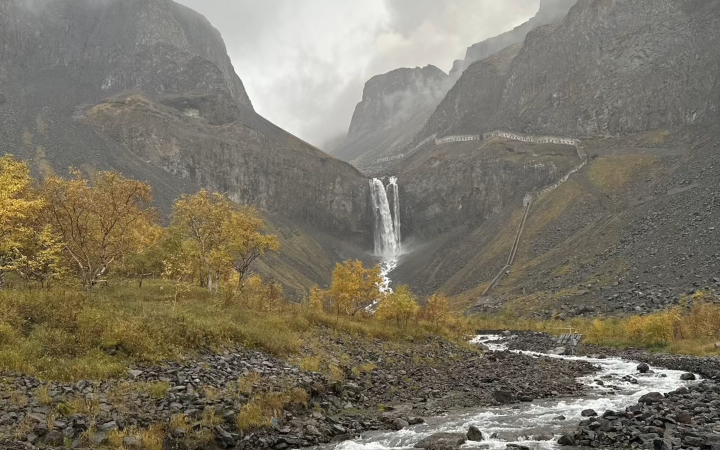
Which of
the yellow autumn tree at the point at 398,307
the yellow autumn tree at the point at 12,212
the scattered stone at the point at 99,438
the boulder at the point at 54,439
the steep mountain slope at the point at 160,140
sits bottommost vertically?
the scattered stone at the point at 99,438

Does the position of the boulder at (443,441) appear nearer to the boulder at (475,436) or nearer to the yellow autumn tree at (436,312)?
the boulder at (475,436)

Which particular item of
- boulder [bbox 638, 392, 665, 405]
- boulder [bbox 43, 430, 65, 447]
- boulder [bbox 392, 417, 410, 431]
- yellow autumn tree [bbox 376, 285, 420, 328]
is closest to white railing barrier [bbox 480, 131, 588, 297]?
yellow autumn tree [bbox 376, 285, 420, 328]

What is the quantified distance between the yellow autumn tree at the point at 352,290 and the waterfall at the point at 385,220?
118 metres

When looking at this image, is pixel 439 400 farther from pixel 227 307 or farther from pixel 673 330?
pixel 673 330

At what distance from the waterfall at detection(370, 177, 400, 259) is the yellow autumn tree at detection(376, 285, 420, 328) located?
123 meters

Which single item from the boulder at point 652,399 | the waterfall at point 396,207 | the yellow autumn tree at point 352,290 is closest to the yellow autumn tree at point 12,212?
the yellow autumn tree at point 352,290

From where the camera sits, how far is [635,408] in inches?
755

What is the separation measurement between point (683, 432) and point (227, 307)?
2478cm

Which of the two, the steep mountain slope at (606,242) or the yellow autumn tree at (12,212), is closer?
the yellow autumn tree at (12,212)

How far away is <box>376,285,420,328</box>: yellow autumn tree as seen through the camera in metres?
45.7

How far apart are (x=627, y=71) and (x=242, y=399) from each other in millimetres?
184131

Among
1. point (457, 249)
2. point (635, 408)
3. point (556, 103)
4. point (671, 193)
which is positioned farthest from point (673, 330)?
point (556, 103)

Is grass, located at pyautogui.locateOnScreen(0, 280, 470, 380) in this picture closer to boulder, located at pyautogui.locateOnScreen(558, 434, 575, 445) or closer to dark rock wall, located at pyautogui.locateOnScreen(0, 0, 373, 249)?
boulder, located at pyautogui.locateOnScreen(558, 434, 575, 445)

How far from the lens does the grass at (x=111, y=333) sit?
16.4 meters
